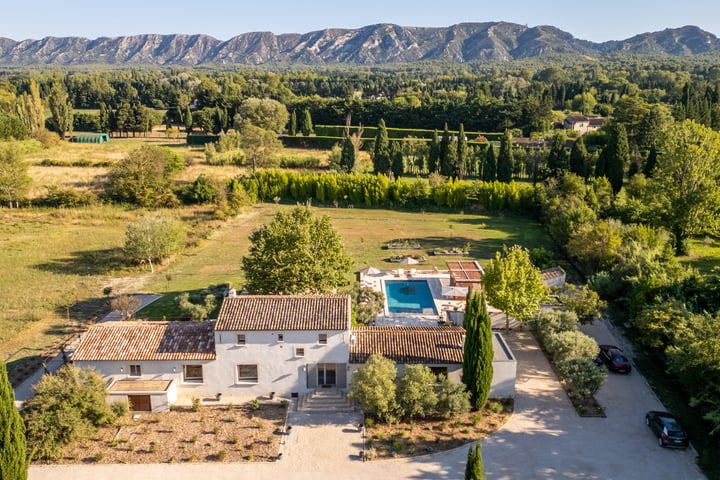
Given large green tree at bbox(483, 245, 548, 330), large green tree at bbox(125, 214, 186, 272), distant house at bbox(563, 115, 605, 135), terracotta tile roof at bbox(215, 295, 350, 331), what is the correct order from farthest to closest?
1. distant house at bbox(563, 115, 605, 135)
2. large green tree at bbox(125, 214, 186, 272)
3. large green tree at bbox(483, 245, 548, 330)
4. terracotta tile roof at bbox(215, 295, 350, 331)

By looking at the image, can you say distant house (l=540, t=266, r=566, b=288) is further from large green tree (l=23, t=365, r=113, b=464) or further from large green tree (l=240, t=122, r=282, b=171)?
large green tree (l=240, t=122, r=282, b=171)

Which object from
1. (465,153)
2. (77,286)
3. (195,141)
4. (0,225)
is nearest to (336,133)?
(195,141)

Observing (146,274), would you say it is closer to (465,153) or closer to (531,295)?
(531,295)

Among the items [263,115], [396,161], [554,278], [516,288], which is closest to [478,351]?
[516,288]

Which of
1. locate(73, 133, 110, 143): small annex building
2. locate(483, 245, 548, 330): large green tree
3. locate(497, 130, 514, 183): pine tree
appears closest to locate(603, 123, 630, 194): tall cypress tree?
locate(497, 130, 514, 183): pine tree

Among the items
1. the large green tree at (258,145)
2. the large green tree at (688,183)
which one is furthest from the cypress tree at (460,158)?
the large green tree at (688,183)

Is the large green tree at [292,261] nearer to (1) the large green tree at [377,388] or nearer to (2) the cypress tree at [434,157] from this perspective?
(1) the large green tree at [377,388]
